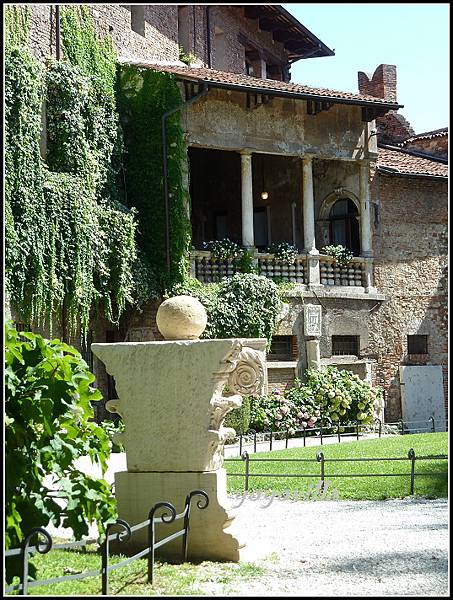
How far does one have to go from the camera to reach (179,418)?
7.11 m

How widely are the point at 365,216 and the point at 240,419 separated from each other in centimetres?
697

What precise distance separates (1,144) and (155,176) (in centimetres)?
1497

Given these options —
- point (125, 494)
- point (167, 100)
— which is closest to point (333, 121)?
point (167, 100)

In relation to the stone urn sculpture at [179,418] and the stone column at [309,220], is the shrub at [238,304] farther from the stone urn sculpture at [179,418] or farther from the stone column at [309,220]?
the stone urn sculpture at [179,418]

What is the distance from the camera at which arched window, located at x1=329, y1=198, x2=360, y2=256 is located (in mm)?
23688

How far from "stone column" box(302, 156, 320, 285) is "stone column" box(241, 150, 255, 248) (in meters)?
1.49

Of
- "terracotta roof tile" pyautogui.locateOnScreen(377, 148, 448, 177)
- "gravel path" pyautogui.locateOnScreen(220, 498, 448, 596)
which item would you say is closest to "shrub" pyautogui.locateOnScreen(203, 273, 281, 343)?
"terracotta roof tile" pyautogui.locateOnScreen(377, 148, 448, 177)

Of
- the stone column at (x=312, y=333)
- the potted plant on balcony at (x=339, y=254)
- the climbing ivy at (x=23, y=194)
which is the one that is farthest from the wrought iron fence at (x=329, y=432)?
the climbing ivy at (x=23, y=194)

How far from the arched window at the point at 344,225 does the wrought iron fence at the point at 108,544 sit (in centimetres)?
1737

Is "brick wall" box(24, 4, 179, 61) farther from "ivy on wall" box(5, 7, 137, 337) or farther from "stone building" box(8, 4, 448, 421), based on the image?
"ivy on wall" box(5, 7, 137, 337)

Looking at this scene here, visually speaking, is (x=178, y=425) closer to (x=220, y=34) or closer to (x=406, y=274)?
(x=406, y=274)

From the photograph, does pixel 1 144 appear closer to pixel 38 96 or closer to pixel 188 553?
pixel 188 553

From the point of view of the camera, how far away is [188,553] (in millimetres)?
7012

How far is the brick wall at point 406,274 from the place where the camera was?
891 inches
